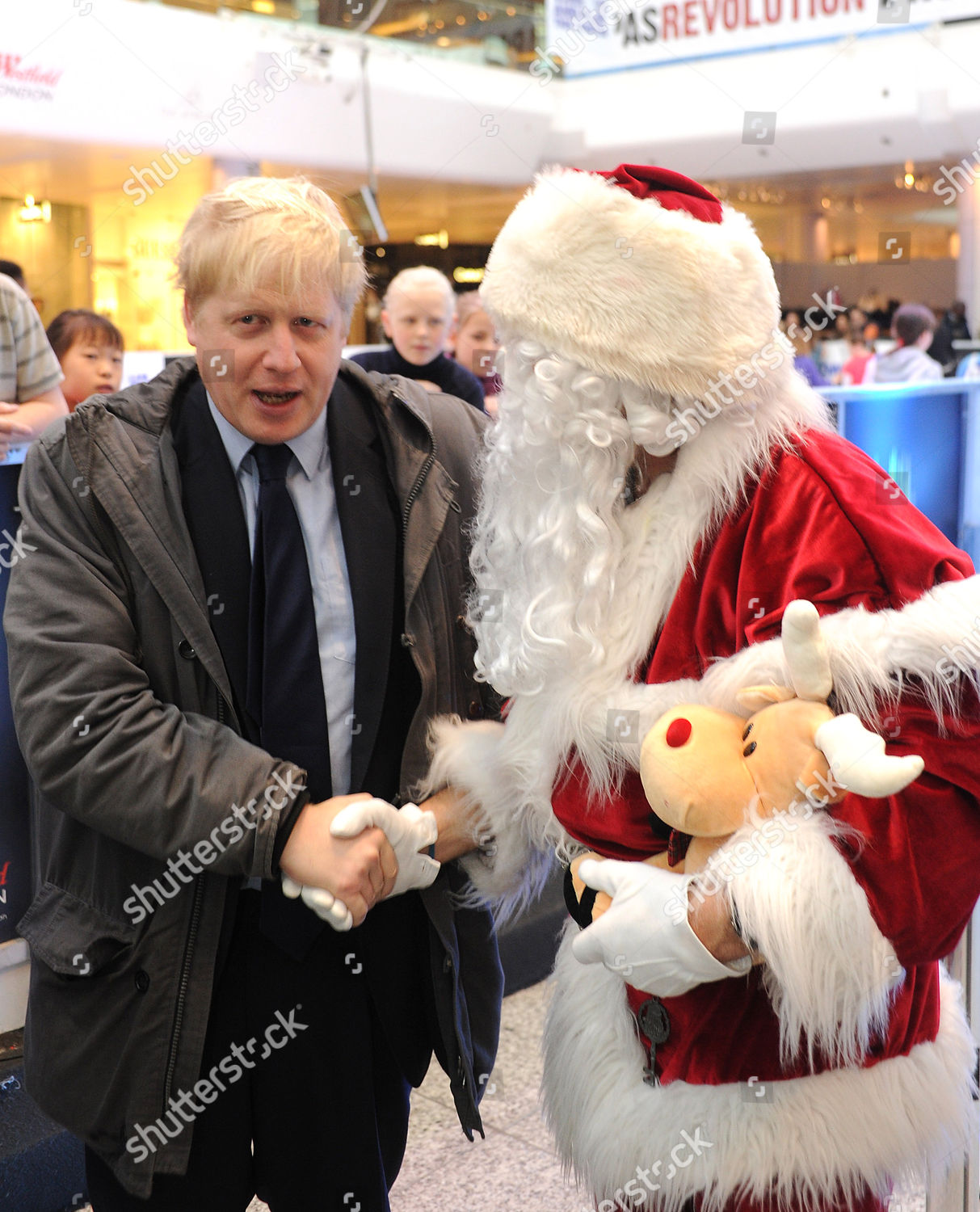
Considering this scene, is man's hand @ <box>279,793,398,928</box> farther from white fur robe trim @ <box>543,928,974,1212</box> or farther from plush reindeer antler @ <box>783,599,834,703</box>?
plush reindeer antler @ <box>783,599,834,703</box>

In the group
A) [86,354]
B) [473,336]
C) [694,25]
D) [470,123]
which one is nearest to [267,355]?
[86,354]

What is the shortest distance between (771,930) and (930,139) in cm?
1158

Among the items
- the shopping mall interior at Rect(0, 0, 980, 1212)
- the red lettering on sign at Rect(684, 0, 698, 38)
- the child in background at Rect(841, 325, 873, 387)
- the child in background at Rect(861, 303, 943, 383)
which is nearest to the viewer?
the child in background at Rect(861, 303, 943, 383)

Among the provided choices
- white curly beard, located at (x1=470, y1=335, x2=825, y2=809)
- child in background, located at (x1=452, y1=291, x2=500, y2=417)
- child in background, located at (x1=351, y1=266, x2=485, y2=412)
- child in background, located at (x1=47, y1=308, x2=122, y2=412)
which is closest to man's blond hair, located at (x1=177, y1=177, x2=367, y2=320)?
white curly beard, located at (x1=470, y1=335, x2=825, y2=809)

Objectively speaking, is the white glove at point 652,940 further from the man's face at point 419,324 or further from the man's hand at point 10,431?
the man's face at point 419,324

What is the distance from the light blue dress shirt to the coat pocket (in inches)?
12.2

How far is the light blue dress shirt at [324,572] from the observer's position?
1431 millimetres

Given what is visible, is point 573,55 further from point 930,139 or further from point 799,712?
point 799,712

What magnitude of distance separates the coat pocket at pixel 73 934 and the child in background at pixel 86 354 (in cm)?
268

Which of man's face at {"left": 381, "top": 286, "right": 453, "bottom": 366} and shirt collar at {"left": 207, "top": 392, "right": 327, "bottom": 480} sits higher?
man's face at {"left": 381, "top": 286, "right": 453, "bottom": 366}

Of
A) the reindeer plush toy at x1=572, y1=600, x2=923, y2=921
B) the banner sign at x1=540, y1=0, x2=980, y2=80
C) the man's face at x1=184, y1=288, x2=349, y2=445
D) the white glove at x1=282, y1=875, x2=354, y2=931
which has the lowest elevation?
the white glove at x1=282, y1=875, x2=354, y2=931

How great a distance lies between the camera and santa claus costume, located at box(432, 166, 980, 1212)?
3.50 feet

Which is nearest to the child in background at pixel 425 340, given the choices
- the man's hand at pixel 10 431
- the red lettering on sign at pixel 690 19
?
the man's hand at pixel 10 431

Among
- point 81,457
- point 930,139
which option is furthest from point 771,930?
point 930,139
